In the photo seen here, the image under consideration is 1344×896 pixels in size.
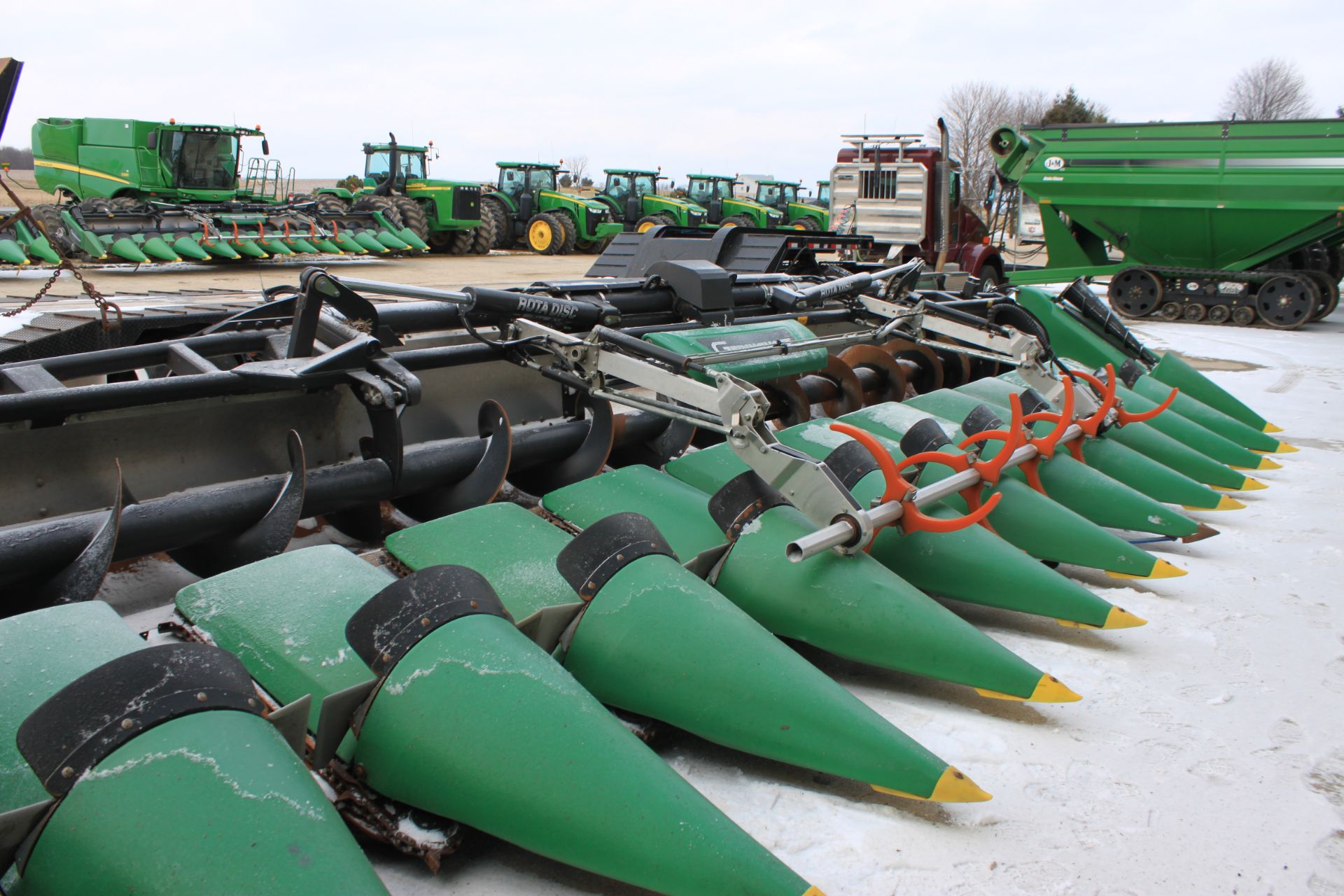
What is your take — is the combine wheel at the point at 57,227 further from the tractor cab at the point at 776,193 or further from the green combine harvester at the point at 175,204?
the tractor cab at the point at 776,193

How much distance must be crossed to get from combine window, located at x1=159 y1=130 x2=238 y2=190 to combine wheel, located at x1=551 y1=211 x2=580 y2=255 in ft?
24.8

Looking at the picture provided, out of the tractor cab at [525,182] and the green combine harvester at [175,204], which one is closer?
the green combine harvester at [175,204]

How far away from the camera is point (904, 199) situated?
1256 cm

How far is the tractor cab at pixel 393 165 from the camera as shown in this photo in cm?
1938

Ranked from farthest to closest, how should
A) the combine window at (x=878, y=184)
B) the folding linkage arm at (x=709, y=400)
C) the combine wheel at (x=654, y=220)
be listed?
1. the combine wheel at (x=654, y=220)
2. the combine window at (x=878, y=184)
3. the folding linkage arm at (x=709, y=400)

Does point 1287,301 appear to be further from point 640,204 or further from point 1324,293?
point 640,204

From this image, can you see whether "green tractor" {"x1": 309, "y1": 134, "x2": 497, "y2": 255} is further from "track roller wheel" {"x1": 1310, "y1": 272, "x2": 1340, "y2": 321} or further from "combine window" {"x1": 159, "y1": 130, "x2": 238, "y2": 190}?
"track roller wheel" {"x1": 1310, "y1": 272, "x2": 1340, "y2": 321}

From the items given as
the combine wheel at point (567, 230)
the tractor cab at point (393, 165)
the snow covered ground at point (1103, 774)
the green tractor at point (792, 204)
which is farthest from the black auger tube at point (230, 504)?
the green tractor at point (792, 204)

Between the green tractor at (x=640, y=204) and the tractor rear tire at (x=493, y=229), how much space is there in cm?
266

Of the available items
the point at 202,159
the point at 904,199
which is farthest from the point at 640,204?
the point at 904,199

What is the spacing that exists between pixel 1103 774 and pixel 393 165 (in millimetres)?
19740

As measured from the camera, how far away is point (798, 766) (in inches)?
77.8

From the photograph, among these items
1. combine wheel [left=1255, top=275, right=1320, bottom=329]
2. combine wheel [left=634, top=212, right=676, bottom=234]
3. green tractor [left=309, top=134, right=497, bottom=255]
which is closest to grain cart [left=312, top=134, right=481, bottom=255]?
green tractor [left=309, top=134, right=497, bottom=255]

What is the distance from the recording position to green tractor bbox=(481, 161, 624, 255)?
22.3 m
